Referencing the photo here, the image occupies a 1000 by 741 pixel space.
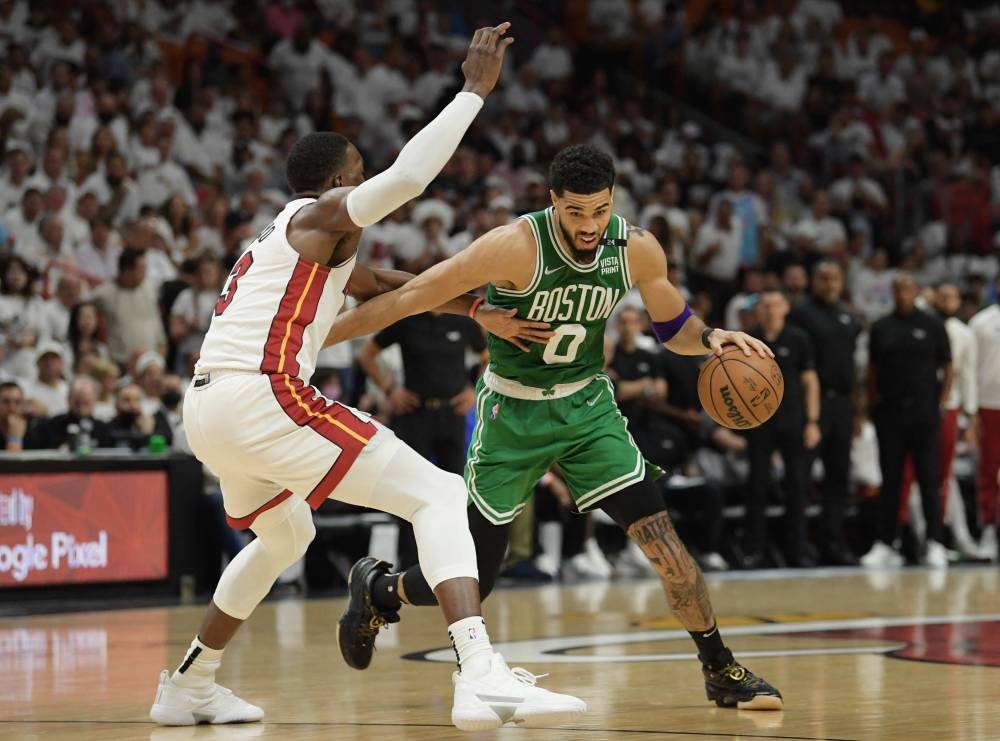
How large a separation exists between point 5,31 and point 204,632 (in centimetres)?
1131

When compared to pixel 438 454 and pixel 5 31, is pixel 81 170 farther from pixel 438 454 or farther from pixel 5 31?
pixel 438 454

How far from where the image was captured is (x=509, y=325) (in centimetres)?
569

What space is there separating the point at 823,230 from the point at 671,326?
495 inches

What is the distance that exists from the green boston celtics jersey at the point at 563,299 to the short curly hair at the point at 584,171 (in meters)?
0.30

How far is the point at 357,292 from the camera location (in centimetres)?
560

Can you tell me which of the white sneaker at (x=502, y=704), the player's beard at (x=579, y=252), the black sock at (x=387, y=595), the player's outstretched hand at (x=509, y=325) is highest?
the player's beard at (x=579, y=252)

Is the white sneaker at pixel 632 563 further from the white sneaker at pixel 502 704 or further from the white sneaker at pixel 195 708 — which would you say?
the white sneaker at pixel 502 704

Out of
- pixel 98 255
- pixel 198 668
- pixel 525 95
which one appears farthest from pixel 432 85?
pixel 198 668

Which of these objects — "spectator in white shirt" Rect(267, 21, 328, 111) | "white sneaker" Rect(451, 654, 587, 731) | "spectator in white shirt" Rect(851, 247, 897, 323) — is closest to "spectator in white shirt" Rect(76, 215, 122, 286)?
"spectator in white shirt" Rect(267, 21, 328, 111)

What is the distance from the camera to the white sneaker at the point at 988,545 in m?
13.9

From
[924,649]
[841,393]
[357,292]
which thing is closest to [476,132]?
[841,393]

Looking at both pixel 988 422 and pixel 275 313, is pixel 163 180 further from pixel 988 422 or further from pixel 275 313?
pixel 275 313

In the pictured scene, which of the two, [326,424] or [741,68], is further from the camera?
[741,68]

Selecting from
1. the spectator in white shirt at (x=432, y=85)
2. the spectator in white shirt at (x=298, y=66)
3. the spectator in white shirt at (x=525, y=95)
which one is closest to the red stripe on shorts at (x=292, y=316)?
the spectator in white shirt at (x=298, y=66)
